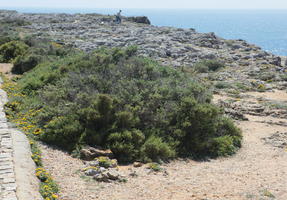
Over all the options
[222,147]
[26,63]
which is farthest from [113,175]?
[26,63]

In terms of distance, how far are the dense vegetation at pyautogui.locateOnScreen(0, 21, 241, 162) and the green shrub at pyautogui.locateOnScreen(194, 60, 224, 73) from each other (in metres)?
15.1

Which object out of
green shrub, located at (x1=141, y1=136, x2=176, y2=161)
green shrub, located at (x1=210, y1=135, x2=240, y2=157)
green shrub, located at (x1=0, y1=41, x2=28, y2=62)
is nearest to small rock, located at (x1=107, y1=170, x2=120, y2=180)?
green shrub, located at (x1=141, y1=136, x2=176, y2=161)

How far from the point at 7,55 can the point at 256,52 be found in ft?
91.2

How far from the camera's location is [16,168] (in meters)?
8.93

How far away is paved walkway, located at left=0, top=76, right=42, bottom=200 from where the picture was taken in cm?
770

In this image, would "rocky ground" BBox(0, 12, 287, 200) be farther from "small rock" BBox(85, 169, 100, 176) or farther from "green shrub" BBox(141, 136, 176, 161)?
"green shrub" BBox(141, 136, 176, 161)

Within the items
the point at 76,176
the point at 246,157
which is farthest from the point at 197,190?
the point at 246,157

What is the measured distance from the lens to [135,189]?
30.7 feet

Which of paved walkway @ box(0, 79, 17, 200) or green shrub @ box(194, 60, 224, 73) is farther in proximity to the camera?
green shrub @ box(194, 60, 224, 73)

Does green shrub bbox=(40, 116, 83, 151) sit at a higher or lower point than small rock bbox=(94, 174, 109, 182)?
higher

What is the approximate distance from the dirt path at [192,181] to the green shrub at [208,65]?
18.6 meters

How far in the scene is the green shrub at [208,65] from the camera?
31.5m

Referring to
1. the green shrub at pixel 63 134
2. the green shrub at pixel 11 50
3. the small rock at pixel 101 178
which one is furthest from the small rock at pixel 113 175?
the green shrub at pixel 11 50

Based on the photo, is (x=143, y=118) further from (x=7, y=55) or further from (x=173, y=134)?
(x=7, y=55)
